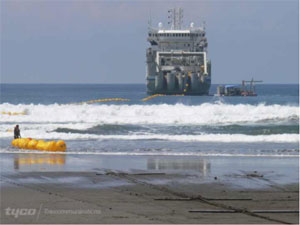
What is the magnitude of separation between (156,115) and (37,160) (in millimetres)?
26636

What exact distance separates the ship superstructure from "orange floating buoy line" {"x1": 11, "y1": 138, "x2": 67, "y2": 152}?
2579 inches

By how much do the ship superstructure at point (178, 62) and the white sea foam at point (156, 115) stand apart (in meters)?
37.6

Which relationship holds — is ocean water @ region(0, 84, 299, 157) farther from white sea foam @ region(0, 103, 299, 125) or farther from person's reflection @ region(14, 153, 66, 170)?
person's reflection @ region(14, 153, 66, 170)

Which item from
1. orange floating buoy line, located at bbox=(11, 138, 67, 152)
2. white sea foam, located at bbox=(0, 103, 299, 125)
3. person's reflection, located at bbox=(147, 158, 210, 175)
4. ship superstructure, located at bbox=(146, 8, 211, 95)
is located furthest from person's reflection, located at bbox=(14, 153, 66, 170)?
ship superstructure, located at bbox=(146, 8, 211, 95)

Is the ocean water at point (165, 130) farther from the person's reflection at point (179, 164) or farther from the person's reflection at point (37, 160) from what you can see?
the person's reflection at point (179, 164)

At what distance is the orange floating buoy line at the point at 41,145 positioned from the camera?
23531 mm

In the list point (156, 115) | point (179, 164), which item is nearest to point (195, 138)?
point (179, 164)

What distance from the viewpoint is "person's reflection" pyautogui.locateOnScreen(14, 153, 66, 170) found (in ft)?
63.8

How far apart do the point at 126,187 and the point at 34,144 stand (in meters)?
10.3

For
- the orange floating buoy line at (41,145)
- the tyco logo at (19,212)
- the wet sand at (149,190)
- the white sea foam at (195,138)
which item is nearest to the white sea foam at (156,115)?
the white sea foam at (195,138)

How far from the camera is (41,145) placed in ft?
79.3

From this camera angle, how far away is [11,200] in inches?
516

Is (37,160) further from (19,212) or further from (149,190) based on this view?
(19,212)

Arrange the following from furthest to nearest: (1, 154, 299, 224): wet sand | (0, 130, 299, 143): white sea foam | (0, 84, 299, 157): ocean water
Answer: (0, 130, 299, 143): white sea foam, (0, 84, 299, 157): ocean water, (1, 154, 299, 224): wet sand
